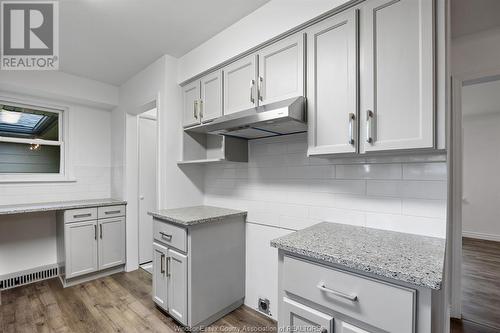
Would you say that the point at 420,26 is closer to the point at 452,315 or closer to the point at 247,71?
the point at 247,71

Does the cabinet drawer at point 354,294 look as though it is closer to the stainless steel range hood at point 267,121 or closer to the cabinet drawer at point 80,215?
the stainless steel range hood at point 267,121

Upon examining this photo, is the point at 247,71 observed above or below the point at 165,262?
above

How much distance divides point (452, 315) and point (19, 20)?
175 inches

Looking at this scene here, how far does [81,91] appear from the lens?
3109mm

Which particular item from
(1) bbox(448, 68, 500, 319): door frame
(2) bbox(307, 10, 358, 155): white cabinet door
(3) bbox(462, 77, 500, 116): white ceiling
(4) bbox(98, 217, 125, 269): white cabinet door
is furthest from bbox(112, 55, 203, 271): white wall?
(3) bbox(462, 77, 500, 116): white ceiling

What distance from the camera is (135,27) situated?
211cm

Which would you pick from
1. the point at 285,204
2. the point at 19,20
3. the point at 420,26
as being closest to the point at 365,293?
the point at 285,204

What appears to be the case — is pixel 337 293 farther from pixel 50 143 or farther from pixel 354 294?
pixel 50 143

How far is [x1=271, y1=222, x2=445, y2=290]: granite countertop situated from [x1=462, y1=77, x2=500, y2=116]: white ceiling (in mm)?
Answer: 3284

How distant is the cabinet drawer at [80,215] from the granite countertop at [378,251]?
260 cm

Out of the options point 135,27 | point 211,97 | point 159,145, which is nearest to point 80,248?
point 159,145

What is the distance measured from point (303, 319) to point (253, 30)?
1.96 m

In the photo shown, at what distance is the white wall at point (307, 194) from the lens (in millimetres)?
1400

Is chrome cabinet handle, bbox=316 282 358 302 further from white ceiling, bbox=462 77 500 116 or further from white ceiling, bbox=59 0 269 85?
white ceiling, bbox=462 77 500 116
